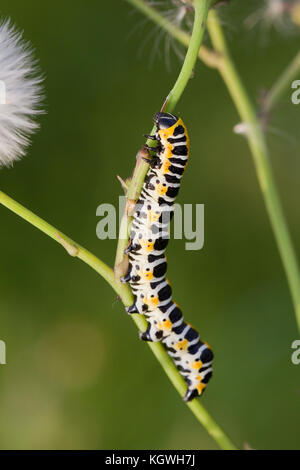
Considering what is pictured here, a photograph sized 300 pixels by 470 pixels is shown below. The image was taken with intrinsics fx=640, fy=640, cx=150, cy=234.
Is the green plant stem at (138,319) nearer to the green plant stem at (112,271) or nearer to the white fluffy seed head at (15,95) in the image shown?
the green plant stem at (112,271)

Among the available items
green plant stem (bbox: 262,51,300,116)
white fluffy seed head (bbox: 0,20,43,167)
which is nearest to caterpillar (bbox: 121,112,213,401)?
white fluffy seed head (bbox: 0,20,43,167)

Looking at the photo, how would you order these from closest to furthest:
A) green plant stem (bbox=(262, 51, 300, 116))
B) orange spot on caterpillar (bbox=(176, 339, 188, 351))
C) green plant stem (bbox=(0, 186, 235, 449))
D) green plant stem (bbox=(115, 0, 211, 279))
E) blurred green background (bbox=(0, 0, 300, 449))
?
green plant stem (bbox=(115, 0, 211, 279)) < green plant stem (bbox=(0, 186, 235, 449)) < orange spot on caterpillar (bbox=(176, 339, 188, 351)) < green plant stem (bbox=(262, 51, 300, 116)) < blurred green background (bbox=(0, 0, 300, 449))

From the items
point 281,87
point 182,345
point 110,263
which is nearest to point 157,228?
point 182,345

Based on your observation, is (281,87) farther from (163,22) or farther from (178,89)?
(178,89)

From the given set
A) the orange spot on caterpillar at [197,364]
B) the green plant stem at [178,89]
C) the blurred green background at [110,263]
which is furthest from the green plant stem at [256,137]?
the blurred green background at [110,263]

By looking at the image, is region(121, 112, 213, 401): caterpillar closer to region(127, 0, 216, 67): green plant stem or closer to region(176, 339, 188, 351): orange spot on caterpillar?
region(176, 339, 188, 351): orange spot on caterpillar
